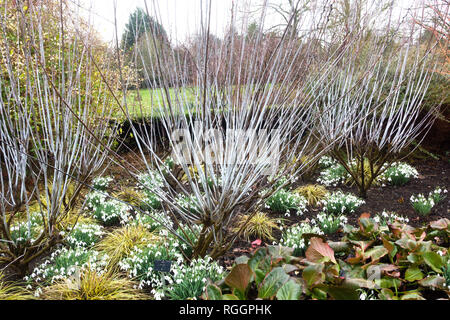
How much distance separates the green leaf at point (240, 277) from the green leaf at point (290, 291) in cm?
17

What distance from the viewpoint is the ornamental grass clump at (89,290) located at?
2.06 m

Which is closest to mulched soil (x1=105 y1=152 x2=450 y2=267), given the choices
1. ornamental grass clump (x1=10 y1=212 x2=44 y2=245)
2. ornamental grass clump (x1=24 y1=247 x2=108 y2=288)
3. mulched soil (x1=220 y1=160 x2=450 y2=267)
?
mulched soil (x1=220 y1=160 x2=450 y2=267)

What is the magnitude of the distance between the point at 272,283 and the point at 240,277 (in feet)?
0.55

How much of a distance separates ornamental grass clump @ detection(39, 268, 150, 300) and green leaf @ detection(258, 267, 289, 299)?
3.05 feet

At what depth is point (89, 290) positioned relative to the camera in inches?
81.2

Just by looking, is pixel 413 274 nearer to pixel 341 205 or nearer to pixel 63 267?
pixel 341 205

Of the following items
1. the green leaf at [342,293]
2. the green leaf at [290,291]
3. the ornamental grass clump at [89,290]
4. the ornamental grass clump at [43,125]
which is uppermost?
the ornamental grass clump at [43,125]

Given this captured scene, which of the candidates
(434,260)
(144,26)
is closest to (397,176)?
(434,260)

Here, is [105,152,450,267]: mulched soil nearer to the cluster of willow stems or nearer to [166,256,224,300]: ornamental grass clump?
the cluster of willow stems

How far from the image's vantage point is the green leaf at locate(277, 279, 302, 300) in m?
1.56

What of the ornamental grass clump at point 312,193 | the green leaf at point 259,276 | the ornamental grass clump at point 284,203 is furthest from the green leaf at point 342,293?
the ornamental grass clump at point 312,193

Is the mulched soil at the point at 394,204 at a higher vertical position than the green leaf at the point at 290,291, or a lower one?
lower

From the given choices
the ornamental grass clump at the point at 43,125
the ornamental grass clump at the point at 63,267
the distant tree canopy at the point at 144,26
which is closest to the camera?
the distant tree canopy at the point at 144,26

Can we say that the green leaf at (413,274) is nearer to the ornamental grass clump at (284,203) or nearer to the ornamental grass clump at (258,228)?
the ornamental grass clump at (258,228)
